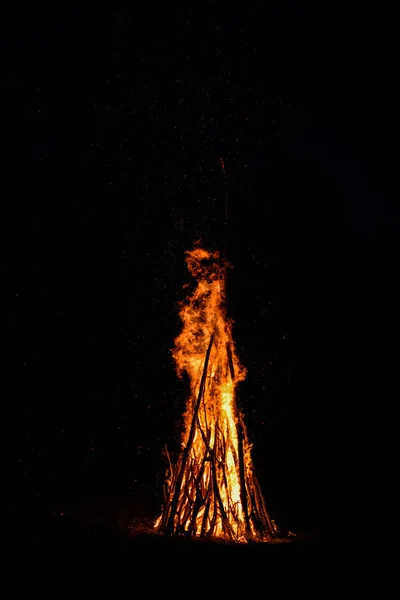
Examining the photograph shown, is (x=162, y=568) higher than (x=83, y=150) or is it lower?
lower

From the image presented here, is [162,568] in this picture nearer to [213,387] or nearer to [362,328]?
[213,387]

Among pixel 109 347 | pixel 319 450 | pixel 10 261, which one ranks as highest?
pixel 10 261

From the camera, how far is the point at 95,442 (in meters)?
10.2

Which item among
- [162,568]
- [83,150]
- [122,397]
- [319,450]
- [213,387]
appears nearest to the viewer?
[162,568]

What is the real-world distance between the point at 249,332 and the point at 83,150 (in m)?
5.02

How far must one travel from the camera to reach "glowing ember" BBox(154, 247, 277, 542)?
5535mm

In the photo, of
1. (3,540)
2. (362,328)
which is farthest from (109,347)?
(3,540)

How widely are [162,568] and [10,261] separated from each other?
7.12 meters

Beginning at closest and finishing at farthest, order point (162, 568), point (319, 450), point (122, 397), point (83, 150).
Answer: point (162, 568) → point (319, 450) → point (122, 397) → point (83, 150)

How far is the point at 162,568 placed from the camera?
421 centimetres

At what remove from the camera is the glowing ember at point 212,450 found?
5.54m

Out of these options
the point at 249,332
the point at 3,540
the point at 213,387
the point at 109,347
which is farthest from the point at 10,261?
the point at 3,540

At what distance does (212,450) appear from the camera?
18.7 ft

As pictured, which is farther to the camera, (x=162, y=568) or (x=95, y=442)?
(x=95, y=442)
